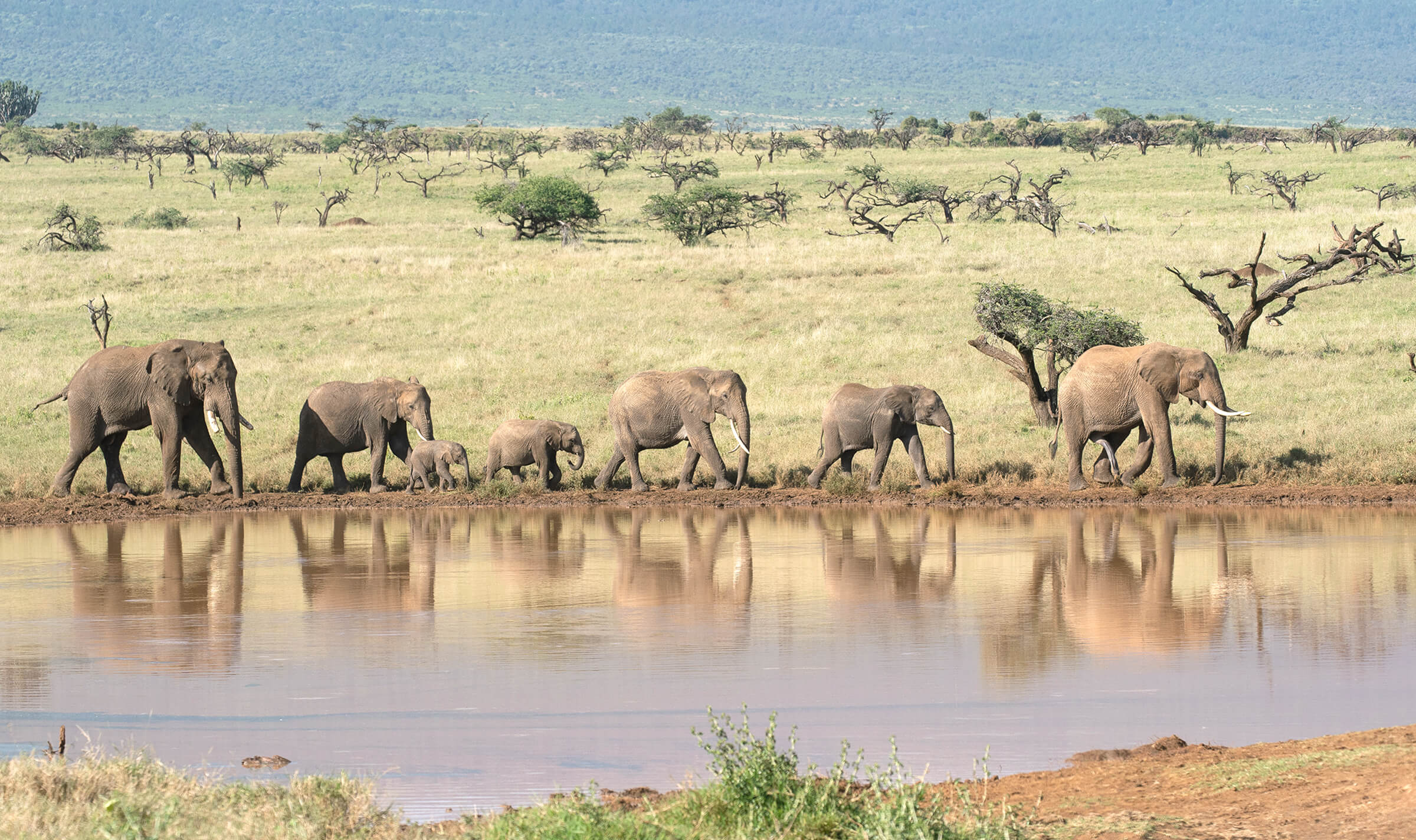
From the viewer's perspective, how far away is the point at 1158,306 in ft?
128

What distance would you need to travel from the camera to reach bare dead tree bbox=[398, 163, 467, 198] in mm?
81688

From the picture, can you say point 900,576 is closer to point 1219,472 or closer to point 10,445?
point 1219,472

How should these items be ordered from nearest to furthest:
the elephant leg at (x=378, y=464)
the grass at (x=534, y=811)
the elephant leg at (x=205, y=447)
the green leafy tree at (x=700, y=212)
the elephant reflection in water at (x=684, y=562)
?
the grass at (x=534, y=811)
the elephant reflection in water at (x=684, y=562)
the elephant leg at (x=205, y=447)
the elephant leg at (x=378, y=464)
the green leafy tree at (x=700, y=212)

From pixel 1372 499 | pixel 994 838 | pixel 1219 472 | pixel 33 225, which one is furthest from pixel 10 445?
pixel 33 225

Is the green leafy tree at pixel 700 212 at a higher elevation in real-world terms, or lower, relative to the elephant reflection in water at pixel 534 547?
higher

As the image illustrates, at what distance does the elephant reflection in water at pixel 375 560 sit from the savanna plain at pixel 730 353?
78.1 inches

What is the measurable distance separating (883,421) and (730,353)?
12.7 meters

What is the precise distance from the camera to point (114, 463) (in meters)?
24.1

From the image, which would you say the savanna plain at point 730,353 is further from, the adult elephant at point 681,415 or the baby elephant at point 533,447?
the adult elephant at point 681,415

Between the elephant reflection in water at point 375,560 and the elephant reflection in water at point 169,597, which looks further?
the elephant reflection in water at point 375,560

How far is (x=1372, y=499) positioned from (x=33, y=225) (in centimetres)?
5600

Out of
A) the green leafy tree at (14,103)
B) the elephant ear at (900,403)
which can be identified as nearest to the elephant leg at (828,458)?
the elephant ear at (900,403)

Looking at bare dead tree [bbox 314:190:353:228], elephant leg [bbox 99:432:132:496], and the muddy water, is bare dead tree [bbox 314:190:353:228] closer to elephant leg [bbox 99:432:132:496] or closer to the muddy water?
elephant leg [bbox 99:432:132:496]

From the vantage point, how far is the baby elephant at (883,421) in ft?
75.5
